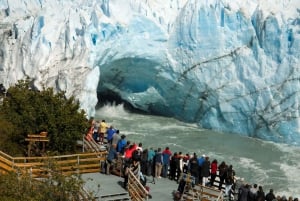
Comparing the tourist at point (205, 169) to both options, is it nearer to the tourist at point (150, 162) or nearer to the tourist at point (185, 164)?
the tourist at point (185, 164)

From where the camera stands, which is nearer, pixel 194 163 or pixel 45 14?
pixel 194 163

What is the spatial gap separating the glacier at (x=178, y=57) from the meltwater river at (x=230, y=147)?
27.8 inches

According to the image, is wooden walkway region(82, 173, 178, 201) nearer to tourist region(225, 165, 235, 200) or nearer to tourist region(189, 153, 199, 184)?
tourist region(189, 153, 199, 184)

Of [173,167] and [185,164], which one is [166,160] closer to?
[173,167]

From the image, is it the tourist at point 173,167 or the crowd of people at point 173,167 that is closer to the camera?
the crowd of people at point 173,167

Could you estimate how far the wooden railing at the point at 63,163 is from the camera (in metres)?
10.7

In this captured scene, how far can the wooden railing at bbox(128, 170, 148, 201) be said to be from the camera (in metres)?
10.3

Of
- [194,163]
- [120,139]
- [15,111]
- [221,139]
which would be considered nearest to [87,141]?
[120,139]

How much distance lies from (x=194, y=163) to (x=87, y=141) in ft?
10.4

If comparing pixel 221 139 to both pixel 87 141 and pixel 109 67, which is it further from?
pixel 87 141

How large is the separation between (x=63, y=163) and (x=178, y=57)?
1188 cm

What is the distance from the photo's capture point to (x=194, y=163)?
451 inches

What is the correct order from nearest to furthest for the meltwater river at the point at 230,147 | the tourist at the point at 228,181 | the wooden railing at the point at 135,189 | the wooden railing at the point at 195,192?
the wooden railing at the point at 135,189, the wooden railing at the point at 195,192, the tourist at the point at 228,181, the meltwater river at the point at 230,147

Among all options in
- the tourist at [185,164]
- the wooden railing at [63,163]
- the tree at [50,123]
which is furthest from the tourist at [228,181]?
the tree at [50,123]
